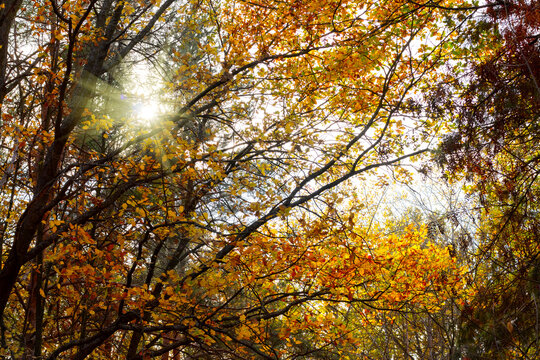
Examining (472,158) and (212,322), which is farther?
(212,322)

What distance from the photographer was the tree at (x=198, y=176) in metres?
3.73

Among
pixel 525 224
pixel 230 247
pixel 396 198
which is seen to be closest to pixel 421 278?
pixel 396 198

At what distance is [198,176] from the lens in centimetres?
421

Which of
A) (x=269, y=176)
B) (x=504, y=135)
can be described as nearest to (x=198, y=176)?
(x=269, y=176)

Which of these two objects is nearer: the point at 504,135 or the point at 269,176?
the point at 504,135

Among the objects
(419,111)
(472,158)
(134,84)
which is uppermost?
(134,84)

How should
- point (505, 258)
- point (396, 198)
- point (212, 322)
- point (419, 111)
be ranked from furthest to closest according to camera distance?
point (396, 198)
point (419, 111)
point (212, 322)
point (505, 258)

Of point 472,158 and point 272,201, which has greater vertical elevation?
point 272,201

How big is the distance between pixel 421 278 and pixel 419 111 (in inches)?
193

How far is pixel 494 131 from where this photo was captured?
3477 millimetres

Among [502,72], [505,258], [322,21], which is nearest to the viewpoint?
[502,72]

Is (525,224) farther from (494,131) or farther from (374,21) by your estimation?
(374,21)

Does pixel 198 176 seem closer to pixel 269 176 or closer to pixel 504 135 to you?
pixel 269 176

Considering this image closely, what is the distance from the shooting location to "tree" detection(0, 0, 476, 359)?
12.2 ft
